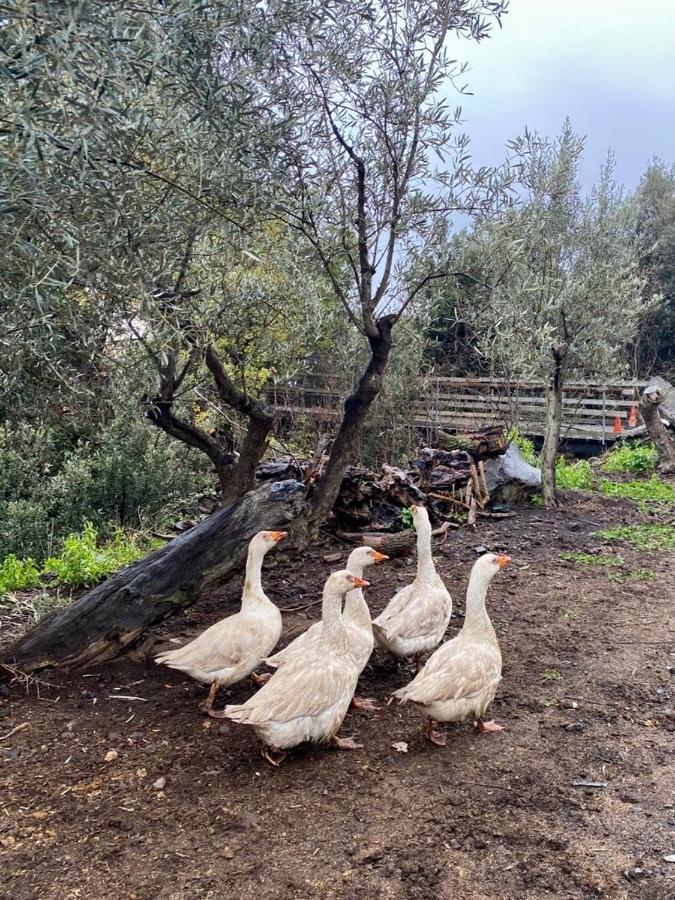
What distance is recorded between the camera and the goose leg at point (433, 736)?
3875 mm

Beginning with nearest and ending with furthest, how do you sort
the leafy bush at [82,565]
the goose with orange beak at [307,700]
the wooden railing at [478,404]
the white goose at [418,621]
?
1. the goose with orange beak at [307,700]
2. the white goose at [418,621]
3. the leafy bush at [82,565]
4. the wooden railing at [478,404]

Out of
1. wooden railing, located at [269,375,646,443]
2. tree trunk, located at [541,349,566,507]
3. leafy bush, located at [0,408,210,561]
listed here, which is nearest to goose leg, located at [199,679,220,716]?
leafy bush, located at [0,408,210,561]

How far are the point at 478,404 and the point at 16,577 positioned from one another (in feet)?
36.0

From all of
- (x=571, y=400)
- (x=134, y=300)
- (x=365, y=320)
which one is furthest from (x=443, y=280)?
(x=571, y=400)

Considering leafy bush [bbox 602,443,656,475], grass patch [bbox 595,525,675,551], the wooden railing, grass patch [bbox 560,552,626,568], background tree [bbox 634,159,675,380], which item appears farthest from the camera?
background tree [bbox 634,159,675,380]

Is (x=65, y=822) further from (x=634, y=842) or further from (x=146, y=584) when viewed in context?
(x=634, y=842)

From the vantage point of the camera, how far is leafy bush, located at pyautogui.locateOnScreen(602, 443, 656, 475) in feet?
44.6

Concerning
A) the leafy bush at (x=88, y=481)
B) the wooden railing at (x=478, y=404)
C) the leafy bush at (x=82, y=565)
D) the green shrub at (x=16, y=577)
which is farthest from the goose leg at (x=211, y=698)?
the wooden railing at (x=478, y=404)

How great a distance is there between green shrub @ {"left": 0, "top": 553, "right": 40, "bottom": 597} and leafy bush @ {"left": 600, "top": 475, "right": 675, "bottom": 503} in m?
8.71

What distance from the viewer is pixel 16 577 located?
6.65m

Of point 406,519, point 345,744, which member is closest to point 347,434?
point 406,519

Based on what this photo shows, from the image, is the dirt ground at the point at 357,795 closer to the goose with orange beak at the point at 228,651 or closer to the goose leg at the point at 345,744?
the goose leg at the point at 345,744

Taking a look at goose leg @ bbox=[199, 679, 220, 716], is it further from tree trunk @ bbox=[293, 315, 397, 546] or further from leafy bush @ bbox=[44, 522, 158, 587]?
tree trunk @ bbox=[293, 315, 397, 546]

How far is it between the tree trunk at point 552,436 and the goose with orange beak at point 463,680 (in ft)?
19.8
